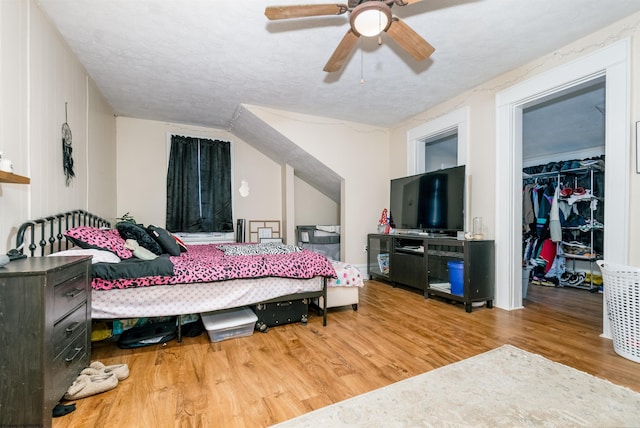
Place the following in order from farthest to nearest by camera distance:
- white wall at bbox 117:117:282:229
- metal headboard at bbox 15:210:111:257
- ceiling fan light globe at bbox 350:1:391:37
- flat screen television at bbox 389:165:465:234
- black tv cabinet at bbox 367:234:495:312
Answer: white wall at bbox 117:117:282:229 → flat screen television at bbox 389:165:465:234 → black tv cabinet at bbox 367:234:495:312 → metal headboard at bbox 15:210:111:257 → ceiling fan light globe at bbox 350:1:391:37

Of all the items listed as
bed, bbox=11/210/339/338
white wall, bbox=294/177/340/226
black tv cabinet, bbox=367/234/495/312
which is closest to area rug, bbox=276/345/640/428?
bed, bbox=11/210/339/338

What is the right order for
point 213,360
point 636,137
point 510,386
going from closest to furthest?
point 510,386 < point 213,360 < point 636,137

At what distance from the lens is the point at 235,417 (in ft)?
4.77

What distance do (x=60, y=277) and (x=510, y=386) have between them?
8.20ft

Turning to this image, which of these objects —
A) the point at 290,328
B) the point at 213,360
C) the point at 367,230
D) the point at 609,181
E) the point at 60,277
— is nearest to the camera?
the point at 60,277

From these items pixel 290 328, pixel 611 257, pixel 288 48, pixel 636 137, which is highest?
pixel 288 48

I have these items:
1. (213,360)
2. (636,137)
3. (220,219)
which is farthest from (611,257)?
(220,219)

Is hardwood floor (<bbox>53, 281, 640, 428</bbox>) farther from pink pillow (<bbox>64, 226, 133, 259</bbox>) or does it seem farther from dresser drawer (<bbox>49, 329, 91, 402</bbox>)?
pink pillow (<bbox>64, 226, 133, 259</bbox>)

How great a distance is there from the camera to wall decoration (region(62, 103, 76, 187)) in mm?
2486

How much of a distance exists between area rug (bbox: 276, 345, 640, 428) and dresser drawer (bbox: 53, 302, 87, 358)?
1138 millimetres

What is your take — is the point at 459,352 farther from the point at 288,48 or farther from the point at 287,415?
the point at 288,48

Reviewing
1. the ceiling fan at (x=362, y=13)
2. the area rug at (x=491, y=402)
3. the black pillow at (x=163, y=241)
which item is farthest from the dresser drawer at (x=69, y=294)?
the ceiling fan at (x=362, y=13)

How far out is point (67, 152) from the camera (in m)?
2.53

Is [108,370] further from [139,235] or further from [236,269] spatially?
[139,235]
